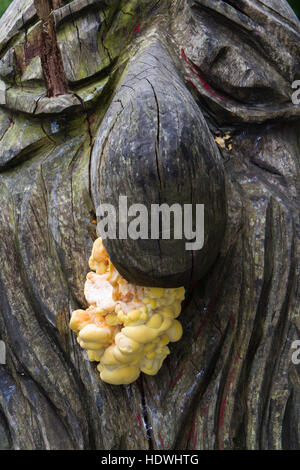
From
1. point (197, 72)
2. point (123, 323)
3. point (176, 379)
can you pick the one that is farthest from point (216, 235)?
point (197, 72)

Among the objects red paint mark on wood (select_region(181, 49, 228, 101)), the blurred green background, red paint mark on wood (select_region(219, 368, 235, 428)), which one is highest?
the blurred green background

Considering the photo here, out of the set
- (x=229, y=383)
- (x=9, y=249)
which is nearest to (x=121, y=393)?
(x=229, y=383)

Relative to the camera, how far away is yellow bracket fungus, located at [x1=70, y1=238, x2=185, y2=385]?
4.46 ft

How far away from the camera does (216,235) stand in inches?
54.6

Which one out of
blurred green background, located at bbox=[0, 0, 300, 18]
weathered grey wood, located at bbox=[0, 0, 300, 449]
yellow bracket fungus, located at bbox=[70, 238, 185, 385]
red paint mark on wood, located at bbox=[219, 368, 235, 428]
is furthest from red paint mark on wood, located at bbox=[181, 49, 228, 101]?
blurred green background, located at bbox=[0, 0, 300, 18]

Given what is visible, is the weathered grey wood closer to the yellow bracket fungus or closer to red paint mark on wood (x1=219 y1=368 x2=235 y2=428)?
red paint mark on wood (x1=219 y1=368 x2=235 y2=428)

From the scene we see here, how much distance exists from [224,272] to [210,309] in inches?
5.2

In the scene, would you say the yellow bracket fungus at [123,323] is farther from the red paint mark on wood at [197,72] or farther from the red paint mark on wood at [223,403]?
the red paint mark on wood at [197,72]

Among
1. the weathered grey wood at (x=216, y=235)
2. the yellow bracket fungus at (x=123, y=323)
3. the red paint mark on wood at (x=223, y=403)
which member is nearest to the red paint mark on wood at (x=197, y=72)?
the weathered grey wood at (x=216, y=235)

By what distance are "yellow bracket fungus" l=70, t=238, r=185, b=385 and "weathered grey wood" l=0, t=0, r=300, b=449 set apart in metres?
0.14

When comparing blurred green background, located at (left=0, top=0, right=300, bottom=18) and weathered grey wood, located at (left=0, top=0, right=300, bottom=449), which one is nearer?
weathered grey wood, located at (left=0, top=0, right=300, bottom=449)

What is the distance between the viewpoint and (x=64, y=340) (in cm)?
162

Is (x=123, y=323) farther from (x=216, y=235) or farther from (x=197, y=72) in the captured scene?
(x=197, y=72)

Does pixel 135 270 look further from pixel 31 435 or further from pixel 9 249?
pixel 31 435
